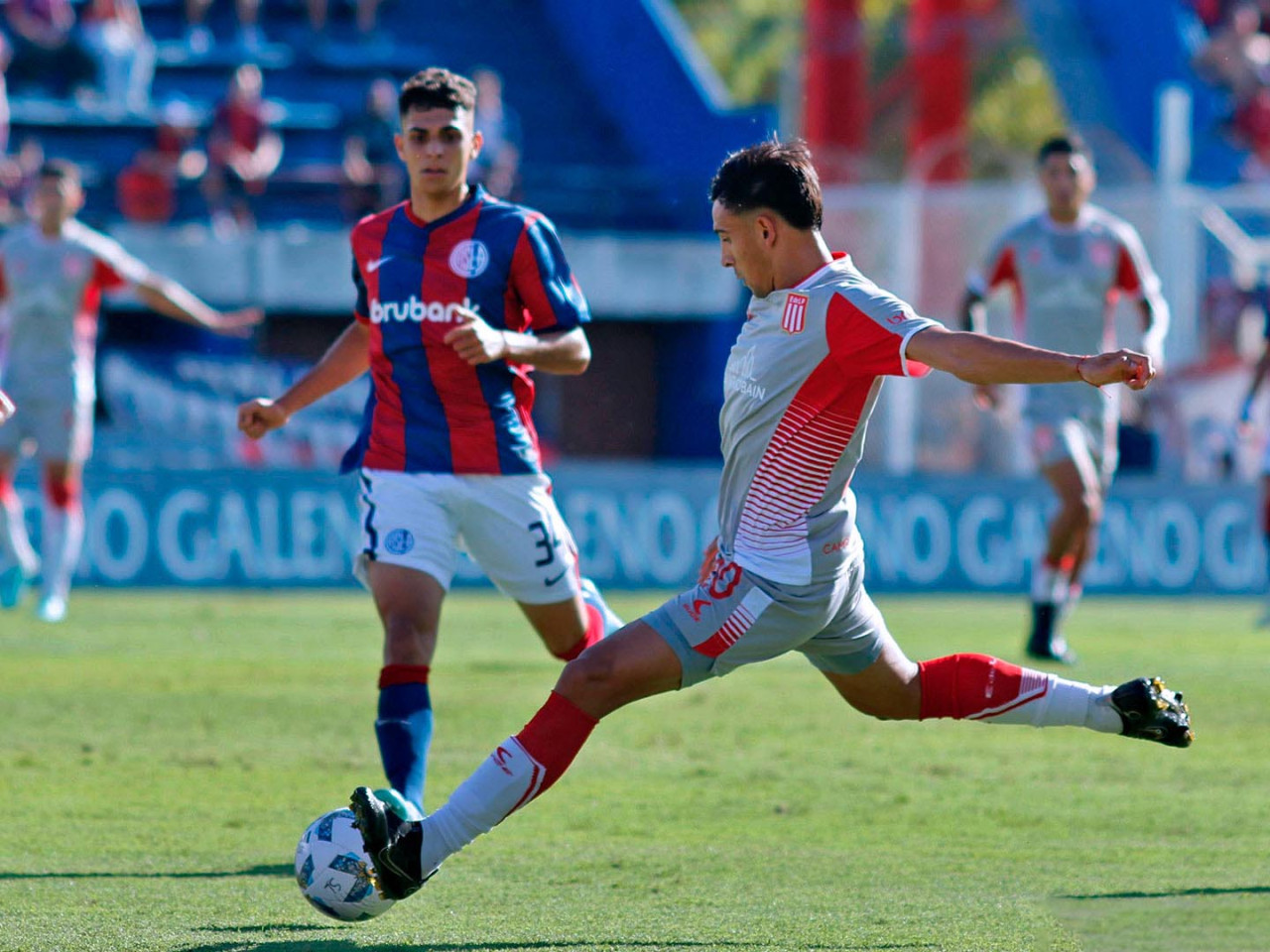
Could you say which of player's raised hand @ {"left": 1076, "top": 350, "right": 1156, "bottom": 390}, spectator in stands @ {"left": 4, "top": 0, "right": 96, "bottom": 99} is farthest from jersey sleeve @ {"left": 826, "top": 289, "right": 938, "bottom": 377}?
spectator in stands @ {"left": 4, "top": 0, "right": 96, "bottom": 99}

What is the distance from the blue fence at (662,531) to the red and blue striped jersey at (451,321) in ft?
32.8

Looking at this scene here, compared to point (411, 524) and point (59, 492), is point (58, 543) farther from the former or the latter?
point (411, 524)

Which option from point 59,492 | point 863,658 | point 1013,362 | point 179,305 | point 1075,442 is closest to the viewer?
point 1013,362

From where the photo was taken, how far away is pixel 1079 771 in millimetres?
7906

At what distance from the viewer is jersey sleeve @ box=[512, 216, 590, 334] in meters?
6.60

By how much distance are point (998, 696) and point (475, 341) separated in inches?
71.7

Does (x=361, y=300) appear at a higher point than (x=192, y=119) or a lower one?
lower

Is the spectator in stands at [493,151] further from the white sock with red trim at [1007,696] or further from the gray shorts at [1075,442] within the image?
the white sock with red trim at [1007,696]

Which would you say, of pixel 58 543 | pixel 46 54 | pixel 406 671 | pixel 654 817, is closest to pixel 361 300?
pixel 406 671

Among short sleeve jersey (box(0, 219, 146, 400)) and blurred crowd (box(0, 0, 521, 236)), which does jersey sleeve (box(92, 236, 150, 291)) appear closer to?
short sleeve jersey (box(0, 219, 146, 400))

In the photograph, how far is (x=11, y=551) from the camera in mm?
13211

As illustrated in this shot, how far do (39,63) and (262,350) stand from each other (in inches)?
161

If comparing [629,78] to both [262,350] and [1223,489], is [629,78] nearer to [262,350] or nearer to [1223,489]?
[262,350]

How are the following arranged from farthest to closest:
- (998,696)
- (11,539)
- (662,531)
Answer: (662,531) → (11,539) → (998,696)
